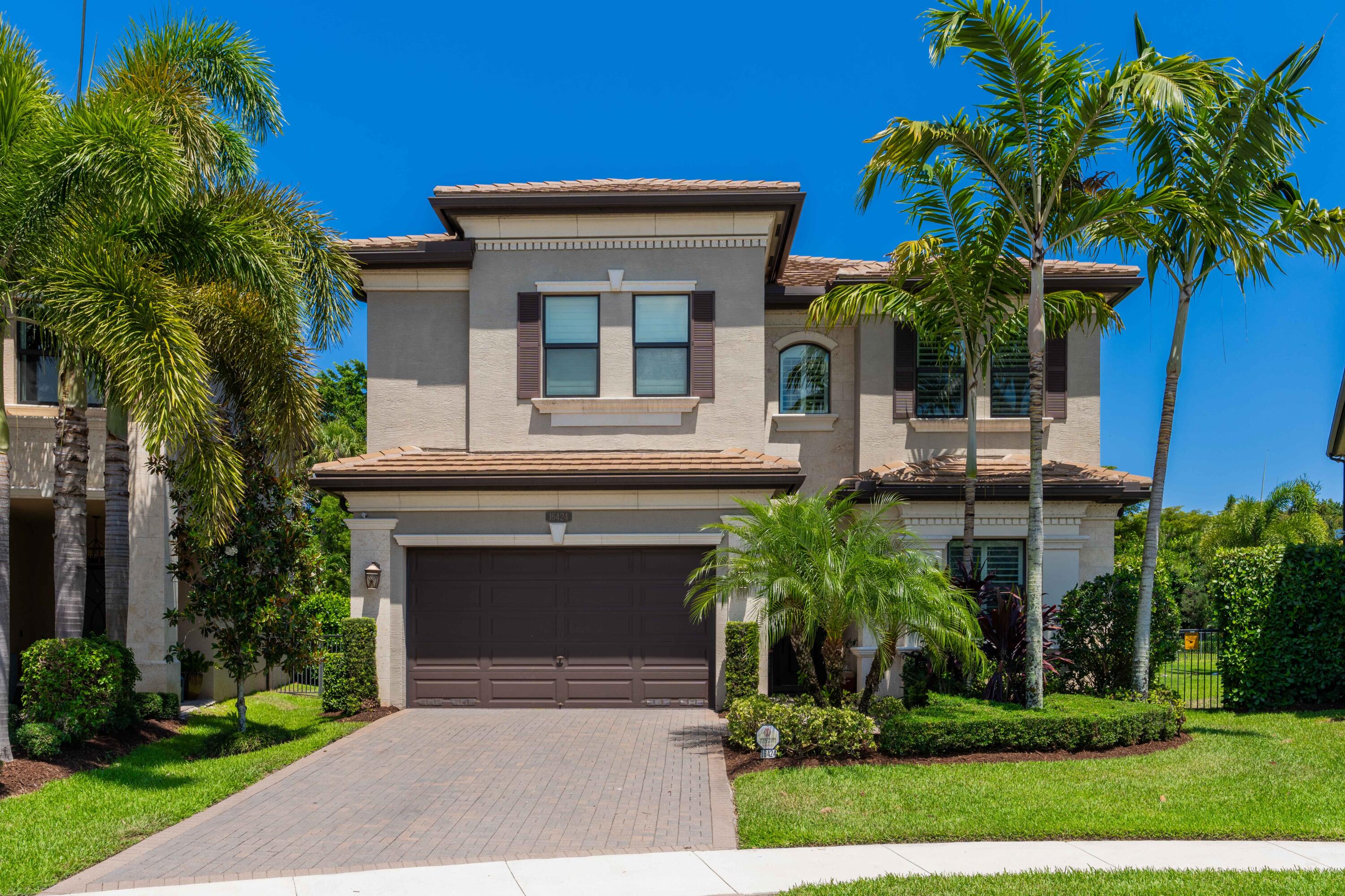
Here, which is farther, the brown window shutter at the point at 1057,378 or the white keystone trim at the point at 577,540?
the brown window shutter at the point at 1057,378

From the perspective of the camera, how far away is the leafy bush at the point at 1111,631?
1431 cm

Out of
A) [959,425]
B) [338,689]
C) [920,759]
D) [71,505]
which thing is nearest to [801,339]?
[959,425]

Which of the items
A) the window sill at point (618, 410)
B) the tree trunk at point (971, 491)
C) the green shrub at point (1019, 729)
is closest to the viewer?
the green shrub at point (1019, 729)

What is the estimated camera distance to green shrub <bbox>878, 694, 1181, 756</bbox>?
37.6ft

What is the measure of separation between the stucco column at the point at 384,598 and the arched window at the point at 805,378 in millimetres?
7302

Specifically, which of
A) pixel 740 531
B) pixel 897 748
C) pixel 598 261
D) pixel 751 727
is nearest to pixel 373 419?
pixel 598 261

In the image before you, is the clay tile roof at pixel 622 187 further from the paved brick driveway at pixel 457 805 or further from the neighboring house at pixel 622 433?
the paved brick driveway at pixel 457 805

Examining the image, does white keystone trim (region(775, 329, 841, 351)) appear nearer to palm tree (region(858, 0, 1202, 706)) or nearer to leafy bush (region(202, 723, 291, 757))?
palm tree (region(858, 0, 1202, 706))

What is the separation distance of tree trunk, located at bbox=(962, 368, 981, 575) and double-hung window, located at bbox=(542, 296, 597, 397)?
244 inches

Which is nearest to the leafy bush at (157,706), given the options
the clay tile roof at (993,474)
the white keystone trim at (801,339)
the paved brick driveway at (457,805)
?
the paved brick driveway at (457,805)

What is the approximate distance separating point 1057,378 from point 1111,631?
492cm

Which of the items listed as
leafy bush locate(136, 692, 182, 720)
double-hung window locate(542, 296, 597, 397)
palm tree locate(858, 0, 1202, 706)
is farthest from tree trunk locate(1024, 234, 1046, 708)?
leafy bush locate(136, 692, 182, 720)

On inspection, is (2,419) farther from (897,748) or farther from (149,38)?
(897,748)

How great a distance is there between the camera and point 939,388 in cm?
1762
